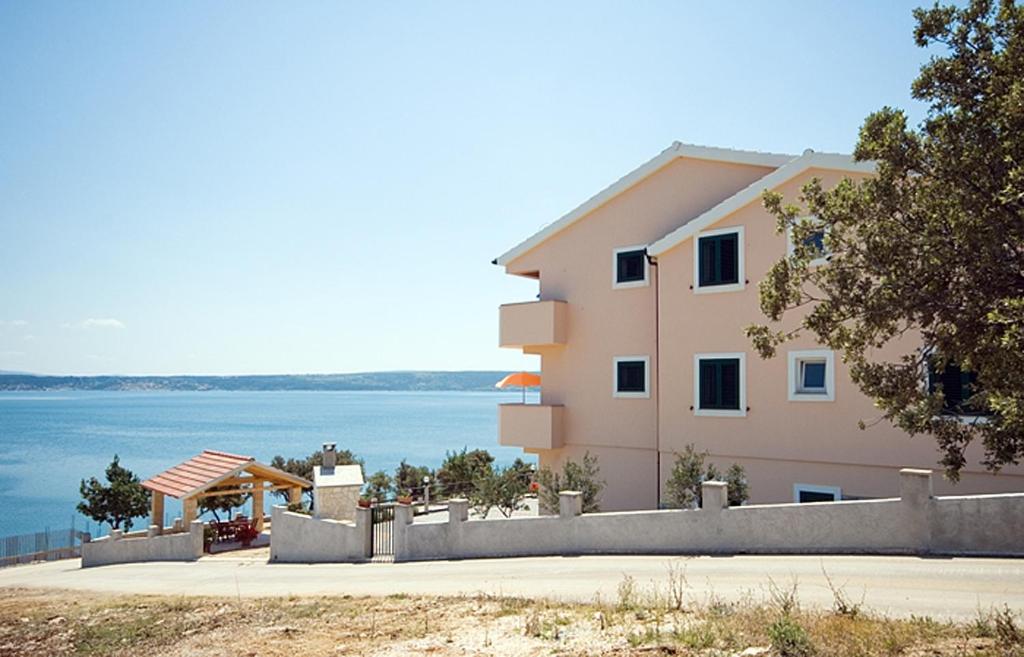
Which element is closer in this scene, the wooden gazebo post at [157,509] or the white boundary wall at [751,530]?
the white boundary wall at [751,530]

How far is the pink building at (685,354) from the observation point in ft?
57.8

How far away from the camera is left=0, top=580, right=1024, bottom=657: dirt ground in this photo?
7844 millimetres

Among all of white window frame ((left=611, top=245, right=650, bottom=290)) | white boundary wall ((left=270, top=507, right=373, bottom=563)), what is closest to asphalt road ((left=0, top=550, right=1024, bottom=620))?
white boundary wall ((left=270, top=507, right=373, bottom=563))

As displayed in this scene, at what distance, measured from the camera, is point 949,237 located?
8039 millimetres

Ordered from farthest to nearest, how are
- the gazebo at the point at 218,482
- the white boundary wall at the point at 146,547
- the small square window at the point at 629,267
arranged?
the gazebo at the point at 218,482, the white boundary wall at the point at 146,547, the small square window at the point at 629,267

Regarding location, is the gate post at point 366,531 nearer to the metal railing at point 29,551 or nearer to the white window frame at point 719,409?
the white window frame at point 719,409

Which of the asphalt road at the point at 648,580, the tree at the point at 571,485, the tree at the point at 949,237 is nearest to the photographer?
the tree at the point at 949,237

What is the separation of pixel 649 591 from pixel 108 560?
21.6 meters

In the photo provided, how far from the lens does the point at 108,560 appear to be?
25.7 meters

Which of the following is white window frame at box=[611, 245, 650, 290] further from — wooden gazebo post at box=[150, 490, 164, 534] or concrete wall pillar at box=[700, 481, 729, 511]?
wooden gazebo post at box=[150, 490, 164, 534]

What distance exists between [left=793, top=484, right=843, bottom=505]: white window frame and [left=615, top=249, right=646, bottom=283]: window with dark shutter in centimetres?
724

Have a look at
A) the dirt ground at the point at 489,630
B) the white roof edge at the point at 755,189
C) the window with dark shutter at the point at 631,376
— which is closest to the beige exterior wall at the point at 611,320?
the window with dark shutter at the point at 631,376

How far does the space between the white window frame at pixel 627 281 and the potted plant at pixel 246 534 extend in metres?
14.5

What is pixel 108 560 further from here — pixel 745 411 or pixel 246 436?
pixel 246 436
